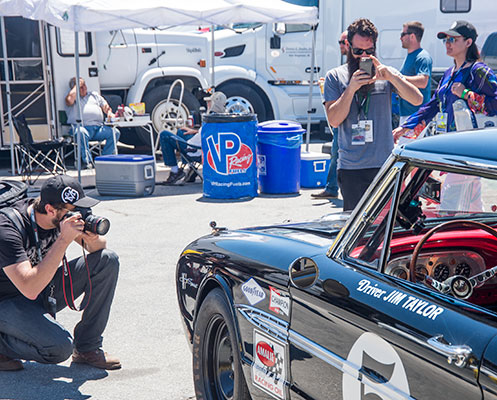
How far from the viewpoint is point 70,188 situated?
4395 mm

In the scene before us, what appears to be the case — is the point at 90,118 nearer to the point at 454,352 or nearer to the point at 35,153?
the point at 35,153

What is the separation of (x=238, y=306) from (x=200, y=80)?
11.2 m

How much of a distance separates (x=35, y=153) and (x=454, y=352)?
1090 centimetres

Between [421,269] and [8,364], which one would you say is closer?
[421,269]

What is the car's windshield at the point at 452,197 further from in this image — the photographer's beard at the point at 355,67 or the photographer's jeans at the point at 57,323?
the photographer's beard at the point at 355,67

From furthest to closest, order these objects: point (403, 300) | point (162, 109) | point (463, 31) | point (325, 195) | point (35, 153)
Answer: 1. point (162, 109)
2. point (35, 153)
3. point (325, 195)
4. point (463, 31)
5. point (403, 300)

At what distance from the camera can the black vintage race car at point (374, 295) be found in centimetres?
241

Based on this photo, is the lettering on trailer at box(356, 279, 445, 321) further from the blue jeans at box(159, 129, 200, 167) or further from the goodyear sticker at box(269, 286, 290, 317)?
the blue jeans at box(159, 129, 200, 167)

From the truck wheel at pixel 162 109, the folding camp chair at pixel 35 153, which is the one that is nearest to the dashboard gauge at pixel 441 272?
the folding camp chair at pixel 35 153

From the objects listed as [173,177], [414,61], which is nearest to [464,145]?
[414,61]

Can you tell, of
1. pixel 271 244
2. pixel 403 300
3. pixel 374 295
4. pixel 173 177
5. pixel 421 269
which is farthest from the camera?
pixel 173 177

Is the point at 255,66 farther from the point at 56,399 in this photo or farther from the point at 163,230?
the point at 56,399

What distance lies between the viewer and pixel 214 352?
12.7 ft

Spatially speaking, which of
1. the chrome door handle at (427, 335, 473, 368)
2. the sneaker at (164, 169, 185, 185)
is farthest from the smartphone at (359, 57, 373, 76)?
the sneaker at (164, 169, 185, 185)
